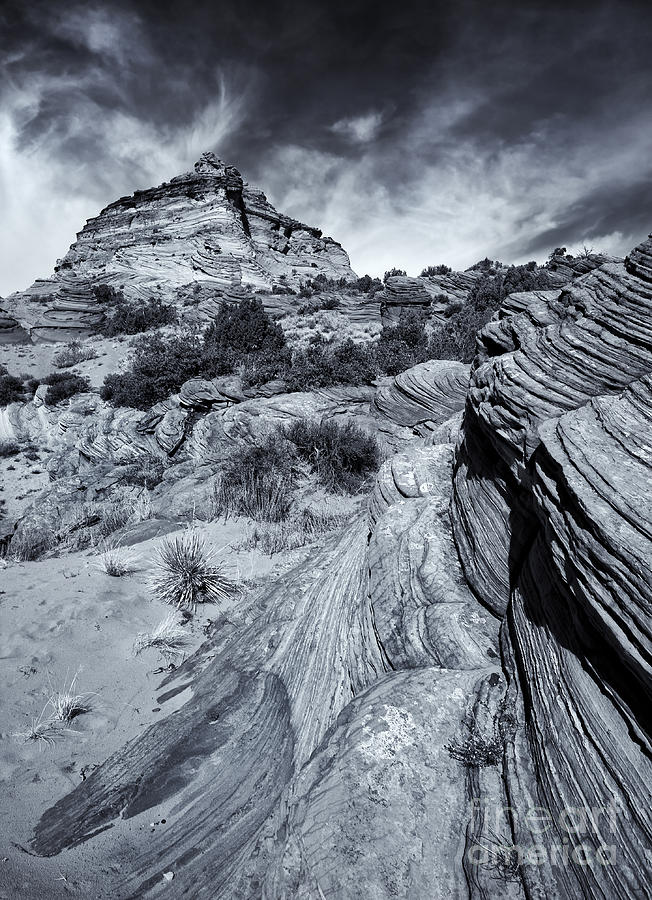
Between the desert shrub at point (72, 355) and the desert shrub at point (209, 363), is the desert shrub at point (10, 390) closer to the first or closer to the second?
the desert shrub at point (72, 355)

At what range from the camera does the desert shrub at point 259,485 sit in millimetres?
8469

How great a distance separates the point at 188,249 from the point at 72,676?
169 feet

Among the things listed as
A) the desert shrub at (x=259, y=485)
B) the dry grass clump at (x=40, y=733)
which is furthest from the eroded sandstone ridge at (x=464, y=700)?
the desert shrub at (x=259, y=485)

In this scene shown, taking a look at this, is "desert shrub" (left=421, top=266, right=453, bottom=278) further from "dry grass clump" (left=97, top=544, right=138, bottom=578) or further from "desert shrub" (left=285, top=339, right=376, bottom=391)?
"dry grass clump" (left=97, top=544, right=138, bottom=578)

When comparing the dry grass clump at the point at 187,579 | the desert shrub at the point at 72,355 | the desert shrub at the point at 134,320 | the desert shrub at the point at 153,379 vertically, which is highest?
the desert shrub at the point at 134,320

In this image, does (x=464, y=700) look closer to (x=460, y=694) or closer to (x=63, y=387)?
(x=460, y=694)

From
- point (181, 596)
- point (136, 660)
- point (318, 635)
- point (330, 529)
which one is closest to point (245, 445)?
point (330, 529)

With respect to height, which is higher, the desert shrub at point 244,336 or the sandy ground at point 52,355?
the sandy ground at point 52,355

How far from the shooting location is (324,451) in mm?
9961

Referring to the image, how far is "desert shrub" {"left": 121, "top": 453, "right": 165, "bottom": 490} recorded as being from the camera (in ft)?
40.8

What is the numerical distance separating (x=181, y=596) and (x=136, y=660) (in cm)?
113

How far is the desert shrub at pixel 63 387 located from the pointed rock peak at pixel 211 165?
48559 mm

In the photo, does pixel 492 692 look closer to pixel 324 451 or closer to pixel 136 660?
pixel 136 660

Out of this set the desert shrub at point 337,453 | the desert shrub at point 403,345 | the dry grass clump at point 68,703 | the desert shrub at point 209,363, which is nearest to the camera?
the dry grass clump at point 68,703
